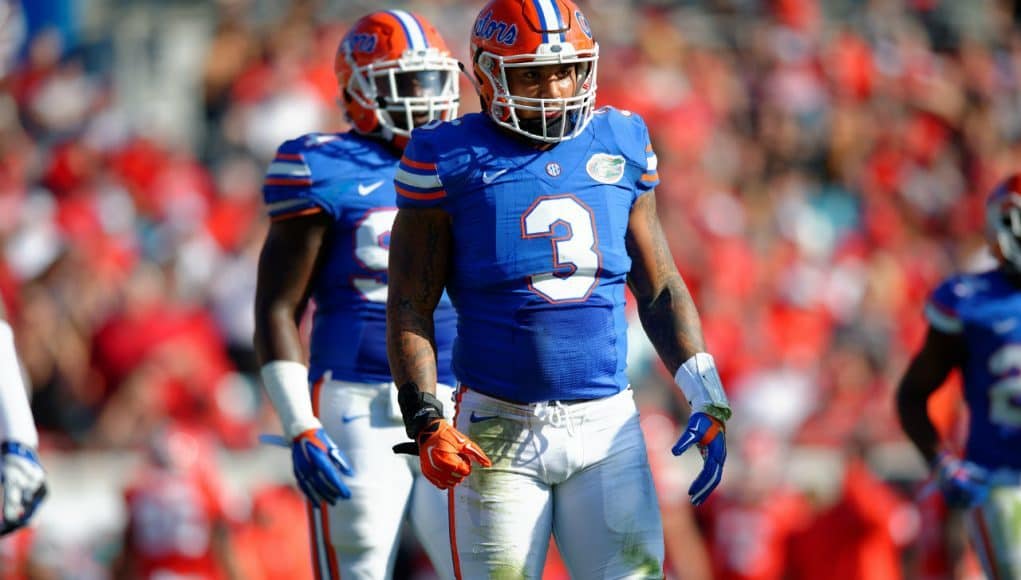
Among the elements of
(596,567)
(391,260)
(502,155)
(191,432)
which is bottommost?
(191,432)

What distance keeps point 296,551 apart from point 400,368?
13.4ft

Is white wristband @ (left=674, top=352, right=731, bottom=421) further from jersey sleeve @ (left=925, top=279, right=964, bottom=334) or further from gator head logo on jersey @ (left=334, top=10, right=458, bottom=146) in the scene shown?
jersey sleeve @ (left=925, top=279, right=964, bottom=334)

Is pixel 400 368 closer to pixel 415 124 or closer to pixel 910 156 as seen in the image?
pixel 415 124

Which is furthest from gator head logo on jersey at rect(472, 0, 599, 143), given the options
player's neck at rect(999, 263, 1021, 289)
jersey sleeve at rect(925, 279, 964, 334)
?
player's neck at rect(999, 263, 1021, 289)

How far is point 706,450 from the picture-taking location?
144 inches

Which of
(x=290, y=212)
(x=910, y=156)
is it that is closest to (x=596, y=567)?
(x=290, y=212)

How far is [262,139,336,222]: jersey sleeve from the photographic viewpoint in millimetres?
4426

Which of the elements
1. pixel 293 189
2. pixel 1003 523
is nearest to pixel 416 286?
pixel 293 189

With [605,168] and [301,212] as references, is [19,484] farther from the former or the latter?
[605,168]

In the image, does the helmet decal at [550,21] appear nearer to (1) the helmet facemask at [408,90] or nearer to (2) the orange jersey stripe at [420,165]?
(2) the orange jersey stripe at [420,165]

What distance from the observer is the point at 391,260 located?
3.76 m

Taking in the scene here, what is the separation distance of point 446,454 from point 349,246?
122cm

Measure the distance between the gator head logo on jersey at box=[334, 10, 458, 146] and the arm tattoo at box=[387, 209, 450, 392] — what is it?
92 cm

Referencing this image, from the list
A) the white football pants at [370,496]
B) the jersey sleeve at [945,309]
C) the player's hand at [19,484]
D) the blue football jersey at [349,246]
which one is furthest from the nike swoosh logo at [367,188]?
the jersey sleeve at [945,309]
